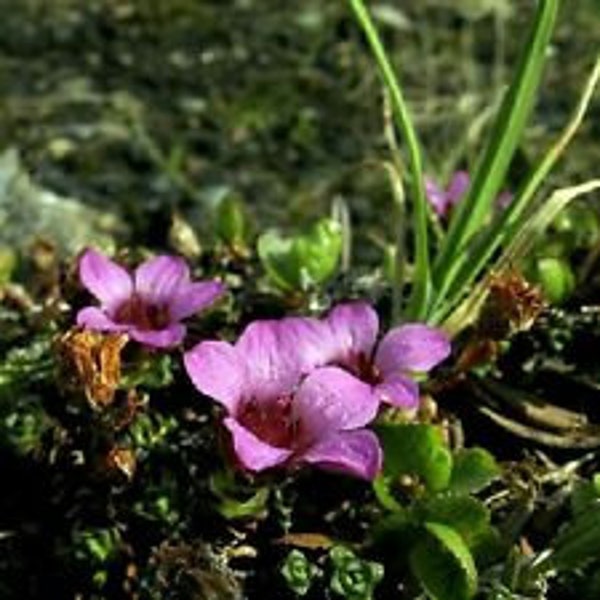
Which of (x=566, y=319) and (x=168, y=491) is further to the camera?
(x=566, y=319)

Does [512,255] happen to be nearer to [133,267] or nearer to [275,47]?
[133,267]

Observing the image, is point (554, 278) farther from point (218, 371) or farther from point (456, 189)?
point (218, 371)

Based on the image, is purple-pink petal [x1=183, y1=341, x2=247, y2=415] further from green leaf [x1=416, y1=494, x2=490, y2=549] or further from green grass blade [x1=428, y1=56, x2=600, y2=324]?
green grass blade [x1=428, y1=56, x2=600, y2=324]

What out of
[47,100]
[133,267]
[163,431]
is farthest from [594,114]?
[163,431]

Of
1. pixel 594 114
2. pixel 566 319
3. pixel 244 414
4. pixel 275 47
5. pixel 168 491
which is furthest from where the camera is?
pixel 275 47

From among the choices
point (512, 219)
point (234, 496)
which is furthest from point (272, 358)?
point (512, 219)

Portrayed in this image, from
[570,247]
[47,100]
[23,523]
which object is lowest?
[47,100]
